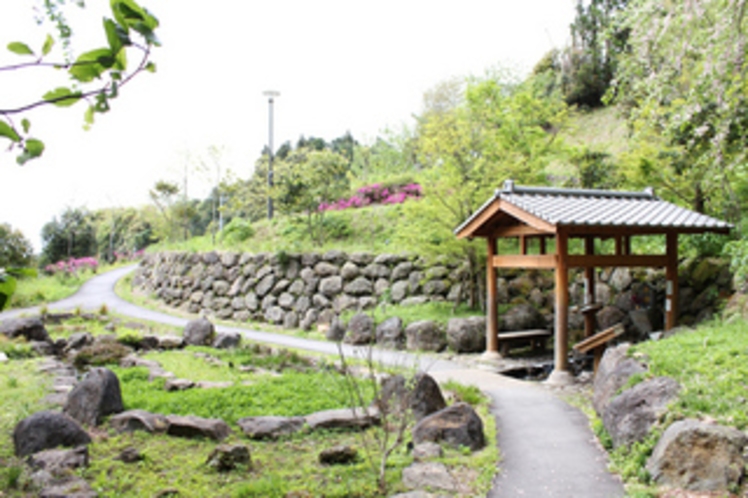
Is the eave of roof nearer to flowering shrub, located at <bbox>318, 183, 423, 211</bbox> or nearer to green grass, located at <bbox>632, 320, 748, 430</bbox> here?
green grass, located at <bbox>632, 320, 748, 430</bbox>

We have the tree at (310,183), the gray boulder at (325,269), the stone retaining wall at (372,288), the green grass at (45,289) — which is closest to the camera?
the stone retaining wall at (372,288)

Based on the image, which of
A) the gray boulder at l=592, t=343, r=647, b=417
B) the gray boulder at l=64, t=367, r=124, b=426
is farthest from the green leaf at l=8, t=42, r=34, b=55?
the gray boulder at l=592, t=343, r=647, b=417

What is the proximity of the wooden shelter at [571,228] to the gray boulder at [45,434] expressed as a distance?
6.50m

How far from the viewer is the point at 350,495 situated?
404 cm

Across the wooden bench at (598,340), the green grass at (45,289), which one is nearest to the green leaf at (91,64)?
the wooden bench at (598,340)

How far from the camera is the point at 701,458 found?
4.00 metres

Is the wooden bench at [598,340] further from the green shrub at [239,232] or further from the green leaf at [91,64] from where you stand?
the green shrub at [239,232]

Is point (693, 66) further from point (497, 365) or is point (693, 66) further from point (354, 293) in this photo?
point (354, 293)

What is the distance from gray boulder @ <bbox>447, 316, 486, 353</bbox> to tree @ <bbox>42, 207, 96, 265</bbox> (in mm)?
24959

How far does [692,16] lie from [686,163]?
589 cm

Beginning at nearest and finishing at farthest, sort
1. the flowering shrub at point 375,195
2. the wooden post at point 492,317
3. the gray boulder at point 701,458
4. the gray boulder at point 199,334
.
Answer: the gray boulder at point 701,458 → the wooden post at point 492,317 → the gray boulder at point 199,334 → the flowering shrub at point 375,195

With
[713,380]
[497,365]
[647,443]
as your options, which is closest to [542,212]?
[497,365]

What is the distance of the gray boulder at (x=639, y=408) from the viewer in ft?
15.6

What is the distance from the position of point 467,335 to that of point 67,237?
85.0 ft
